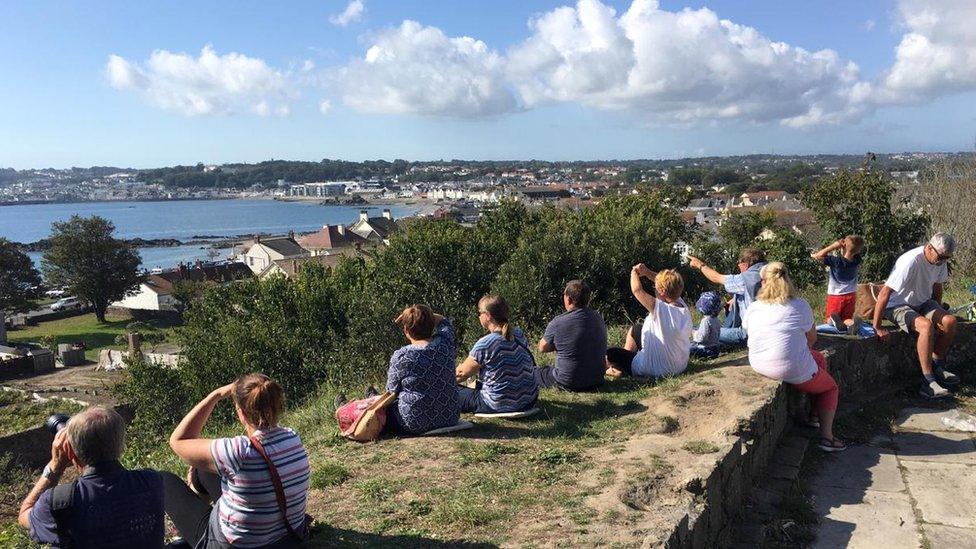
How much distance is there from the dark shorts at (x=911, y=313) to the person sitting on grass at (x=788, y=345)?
1585mm

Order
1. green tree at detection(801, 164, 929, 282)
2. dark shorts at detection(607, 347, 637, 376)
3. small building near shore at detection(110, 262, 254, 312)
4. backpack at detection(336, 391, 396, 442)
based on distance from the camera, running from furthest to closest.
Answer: small building near shore at detection(110, 262, 254, 312), green tree at detection(801, 164, 929, 282), dark shorts at detection(607, 347, 637, 376), backpack at detection(336, 391, 396, 442)

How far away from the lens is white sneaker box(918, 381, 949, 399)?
6.70 m

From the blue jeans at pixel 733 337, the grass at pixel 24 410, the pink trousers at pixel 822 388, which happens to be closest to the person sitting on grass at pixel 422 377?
the pink trousers at pixel 822 388

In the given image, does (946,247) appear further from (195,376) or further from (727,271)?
(195,376)

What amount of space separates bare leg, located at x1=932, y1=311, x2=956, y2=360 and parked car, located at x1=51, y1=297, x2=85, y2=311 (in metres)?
58.1

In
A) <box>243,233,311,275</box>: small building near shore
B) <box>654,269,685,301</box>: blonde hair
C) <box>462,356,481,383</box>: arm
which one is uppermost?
<box>654,269,685,301</box>: blonde hair

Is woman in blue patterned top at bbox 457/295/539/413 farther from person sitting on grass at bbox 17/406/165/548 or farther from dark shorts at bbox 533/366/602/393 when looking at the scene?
person sitting on grass at bbox 17/406/165/548

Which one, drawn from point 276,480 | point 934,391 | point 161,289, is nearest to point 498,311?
point 276,480

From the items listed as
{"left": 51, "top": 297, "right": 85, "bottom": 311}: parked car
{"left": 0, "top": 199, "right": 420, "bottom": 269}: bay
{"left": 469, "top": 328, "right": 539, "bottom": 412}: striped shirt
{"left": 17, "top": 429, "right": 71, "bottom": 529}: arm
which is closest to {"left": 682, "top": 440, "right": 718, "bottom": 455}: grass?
{"left": 469, "top": 328, "right": 539, "bottom": 412}: striped shirt

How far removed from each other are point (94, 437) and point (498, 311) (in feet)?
10.6

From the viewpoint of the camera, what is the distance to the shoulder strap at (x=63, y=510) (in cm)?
317

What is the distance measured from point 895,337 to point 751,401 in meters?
2.82

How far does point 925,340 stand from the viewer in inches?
264

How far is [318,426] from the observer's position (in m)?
6.45
